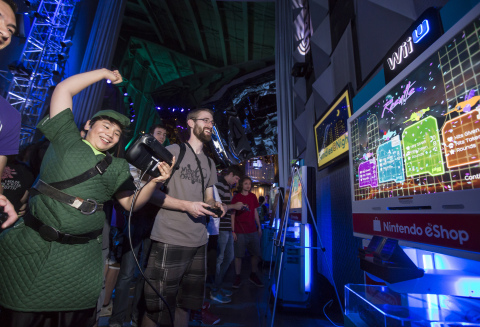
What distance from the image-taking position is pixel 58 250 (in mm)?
905

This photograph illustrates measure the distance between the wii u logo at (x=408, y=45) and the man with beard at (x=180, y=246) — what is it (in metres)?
1.47

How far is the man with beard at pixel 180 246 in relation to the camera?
54.6 inches

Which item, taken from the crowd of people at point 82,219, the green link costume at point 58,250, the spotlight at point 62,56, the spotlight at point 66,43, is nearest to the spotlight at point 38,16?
the spotlight at point 66,43

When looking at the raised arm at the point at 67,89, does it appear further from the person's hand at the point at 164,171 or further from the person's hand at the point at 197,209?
the person's hand at the point at 197,209

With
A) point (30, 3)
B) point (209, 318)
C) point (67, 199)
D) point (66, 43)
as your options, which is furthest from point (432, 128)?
point (30, 3)

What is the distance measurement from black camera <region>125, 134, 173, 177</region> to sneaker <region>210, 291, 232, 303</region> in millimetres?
2399

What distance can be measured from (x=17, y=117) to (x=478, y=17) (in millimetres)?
1856

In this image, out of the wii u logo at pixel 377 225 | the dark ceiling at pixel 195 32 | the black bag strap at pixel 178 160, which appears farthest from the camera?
the dark ceiling at pixel 195 32

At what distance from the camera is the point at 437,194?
821mm

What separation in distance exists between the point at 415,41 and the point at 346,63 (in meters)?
1.59

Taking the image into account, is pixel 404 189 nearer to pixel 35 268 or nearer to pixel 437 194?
pixel 437 194

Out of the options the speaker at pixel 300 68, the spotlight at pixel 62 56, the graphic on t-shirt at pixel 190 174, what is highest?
the spotlight at pixel 62 56

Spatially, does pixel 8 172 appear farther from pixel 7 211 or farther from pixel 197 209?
pixel 197 209

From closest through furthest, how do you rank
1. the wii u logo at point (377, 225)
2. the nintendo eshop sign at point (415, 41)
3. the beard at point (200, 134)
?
the wii u logo at point (377, 225) < the nintendo eshop sign at point (415, 41) < the beard at point (200, 134)
